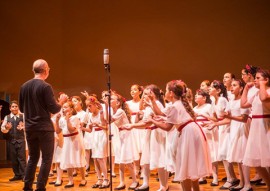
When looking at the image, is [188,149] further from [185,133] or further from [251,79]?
[251,79]

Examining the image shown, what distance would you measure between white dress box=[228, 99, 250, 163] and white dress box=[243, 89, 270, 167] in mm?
506

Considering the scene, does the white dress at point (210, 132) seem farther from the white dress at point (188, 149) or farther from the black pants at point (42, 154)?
the black pants at point (42, 154)

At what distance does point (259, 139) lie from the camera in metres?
5.30

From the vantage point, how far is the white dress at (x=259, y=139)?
5223 mm

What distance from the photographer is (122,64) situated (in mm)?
11570

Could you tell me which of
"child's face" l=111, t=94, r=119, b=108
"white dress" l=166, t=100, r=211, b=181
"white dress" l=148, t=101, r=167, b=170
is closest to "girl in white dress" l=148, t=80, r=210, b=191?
"white dress" l=166, t=100, r=211, b=181

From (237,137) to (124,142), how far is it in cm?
171

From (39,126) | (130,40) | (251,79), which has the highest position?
(130,40)

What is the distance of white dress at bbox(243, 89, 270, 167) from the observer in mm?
5223

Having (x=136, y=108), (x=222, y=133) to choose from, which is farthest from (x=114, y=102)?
(x=222, y=133)

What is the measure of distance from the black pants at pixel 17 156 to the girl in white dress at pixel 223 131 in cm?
387

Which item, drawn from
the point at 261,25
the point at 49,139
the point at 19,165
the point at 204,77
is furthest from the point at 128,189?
the point at 261,25

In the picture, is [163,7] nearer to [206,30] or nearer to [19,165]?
[206,30]

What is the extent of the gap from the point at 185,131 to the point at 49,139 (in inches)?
59.5
